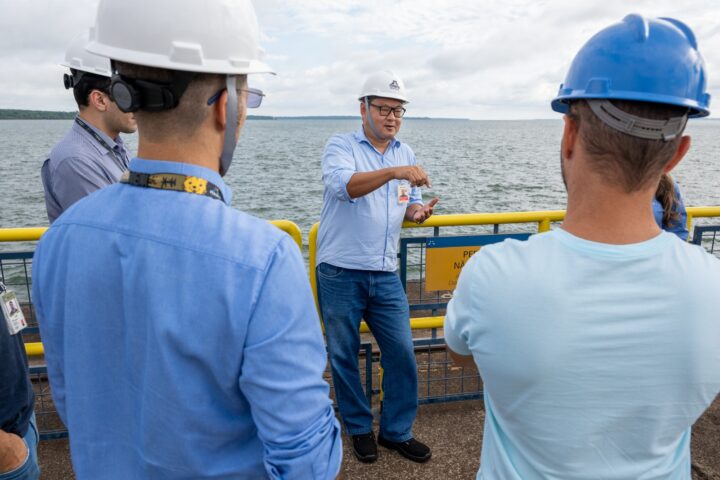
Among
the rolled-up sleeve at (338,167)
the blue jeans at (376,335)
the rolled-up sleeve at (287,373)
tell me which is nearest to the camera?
the rolled-up sleeve at (287,373)

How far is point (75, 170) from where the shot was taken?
9.46 feet

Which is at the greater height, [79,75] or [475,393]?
[79,75]

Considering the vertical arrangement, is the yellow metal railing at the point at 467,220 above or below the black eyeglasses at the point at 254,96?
below

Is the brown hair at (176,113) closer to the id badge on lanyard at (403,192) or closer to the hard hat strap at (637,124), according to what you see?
the hard hat strap at (637,124)

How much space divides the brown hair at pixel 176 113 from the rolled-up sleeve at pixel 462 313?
0.75 metres

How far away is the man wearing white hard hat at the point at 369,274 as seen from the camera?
3293 millimetres

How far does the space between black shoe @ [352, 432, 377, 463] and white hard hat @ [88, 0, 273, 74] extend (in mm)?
2754

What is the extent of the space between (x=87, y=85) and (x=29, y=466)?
6.99 feet

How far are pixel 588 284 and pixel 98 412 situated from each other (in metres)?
1.25

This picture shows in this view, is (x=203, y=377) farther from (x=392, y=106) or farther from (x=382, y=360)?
(x=392, y=106)

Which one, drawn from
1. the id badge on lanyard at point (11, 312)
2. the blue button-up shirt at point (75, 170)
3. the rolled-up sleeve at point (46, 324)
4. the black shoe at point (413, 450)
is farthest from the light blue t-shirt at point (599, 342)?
the blue button-up shirt at point (75, 170)

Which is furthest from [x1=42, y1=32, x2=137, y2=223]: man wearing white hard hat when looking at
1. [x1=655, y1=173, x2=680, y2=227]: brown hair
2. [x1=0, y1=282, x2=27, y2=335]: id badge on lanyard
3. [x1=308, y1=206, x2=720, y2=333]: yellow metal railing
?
[x1=655, y1=173, x2=680, y2=227]: brown hair

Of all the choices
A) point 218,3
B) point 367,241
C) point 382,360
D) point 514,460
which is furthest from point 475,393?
point 218,3

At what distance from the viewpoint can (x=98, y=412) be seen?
1.34 meters
